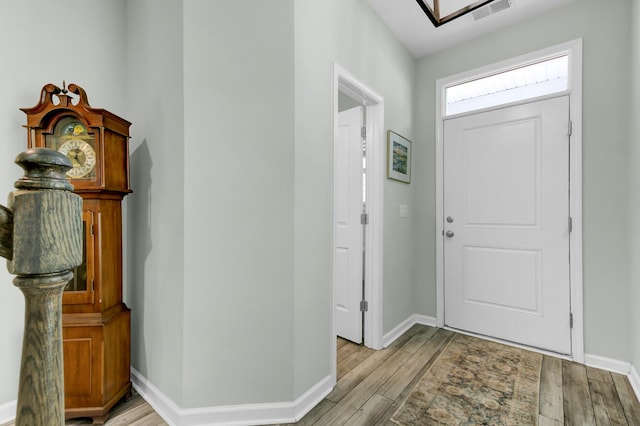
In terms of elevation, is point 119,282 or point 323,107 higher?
point 323,107

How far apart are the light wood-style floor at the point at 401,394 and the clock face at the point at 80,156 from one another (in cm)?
136

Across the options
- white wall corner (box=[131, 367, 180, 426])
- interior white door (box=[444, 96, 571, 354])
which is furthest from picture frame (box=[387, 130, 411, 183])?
white wall corner (box=[131, 367, 180, 426])

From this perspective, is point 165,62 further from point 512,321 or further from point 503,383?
point 512,321

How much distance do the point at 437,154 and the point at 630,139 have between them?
135cm

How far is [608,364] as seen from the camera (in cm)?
213

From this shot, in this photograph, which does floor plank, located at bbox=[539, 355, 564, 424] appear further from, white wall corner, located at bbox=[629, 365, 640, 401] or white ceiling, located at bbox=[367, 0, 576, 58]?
white ceiling, located at bbox=[367, 0, 576, 58]

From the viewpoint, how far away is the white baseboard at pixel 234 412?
1.51 meters

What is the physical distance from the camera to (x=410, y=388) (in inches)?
75.1

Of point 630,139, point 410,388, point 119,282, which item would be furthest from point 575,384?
point 119,282

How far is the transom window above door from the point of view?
7.91 feet

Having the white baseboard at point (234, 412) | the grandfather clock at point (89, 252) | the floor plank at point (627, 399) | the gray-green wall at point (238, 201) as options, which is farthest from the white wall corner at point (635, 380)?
the grandfather clock at point (89, 252)

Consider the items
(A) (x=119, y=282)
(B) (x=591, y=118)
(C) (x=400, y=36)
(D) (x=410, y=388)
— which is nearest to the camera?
(A) (x=119, y=282)

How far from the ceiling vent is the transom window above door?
52 cm

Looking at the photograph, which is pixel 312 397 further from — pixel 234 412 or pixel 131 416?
pixel 131 416
